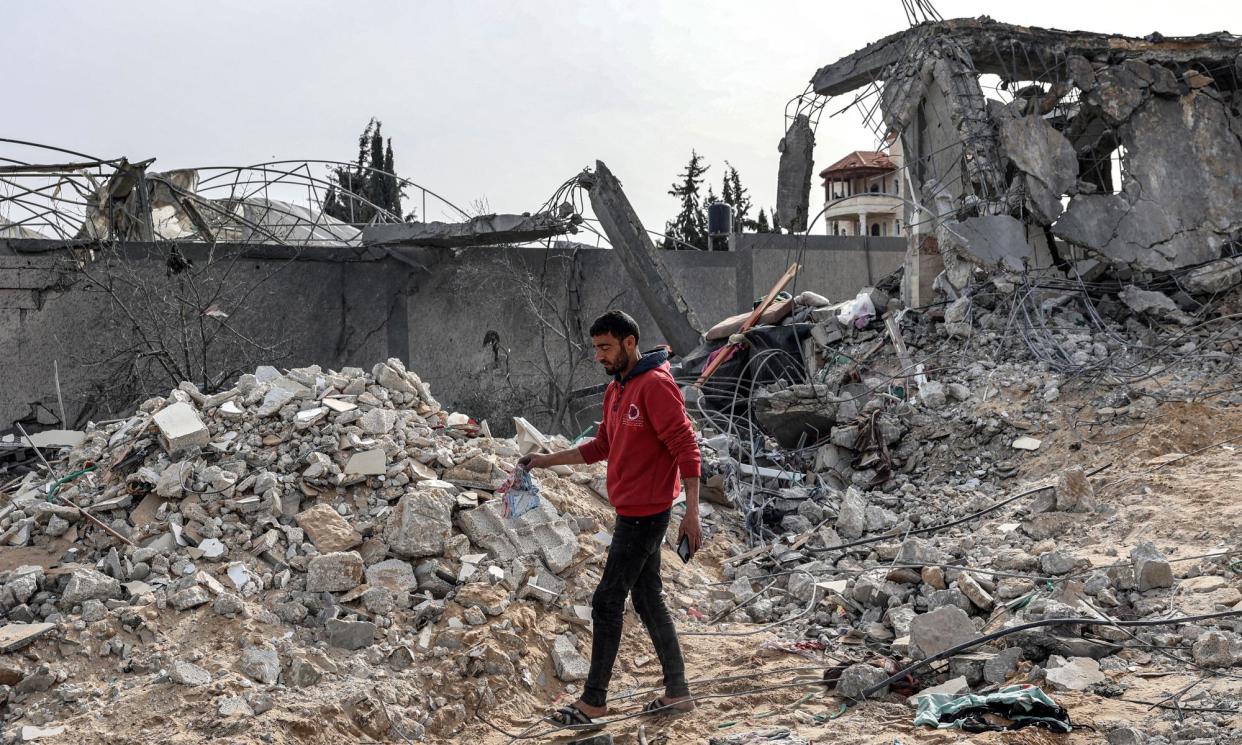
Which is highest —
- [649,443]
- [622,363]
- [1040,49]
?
[1040,49]

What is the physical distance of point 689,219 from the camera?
23.7m

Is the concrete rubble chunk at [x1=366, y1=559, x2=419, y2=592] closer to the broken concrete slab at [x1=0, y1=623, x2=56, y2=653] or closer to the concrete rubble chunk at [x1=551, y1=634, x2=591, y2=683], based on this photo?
the concrete rubble chunk at [x1=551, y1=634, x2=591, y2=683]

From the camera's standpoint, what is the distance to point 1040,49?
10.3 metres

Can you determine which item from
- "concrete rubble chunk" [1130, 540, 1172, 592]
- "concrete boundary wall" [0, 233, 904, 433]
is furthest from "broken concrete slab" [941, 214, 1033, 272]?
"concrete rubble chunk" [1130, 540, 1172, 592]

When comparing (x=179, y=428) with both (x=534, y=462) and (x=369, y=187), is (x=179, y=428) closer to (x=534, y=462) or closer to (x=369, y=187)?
(x=534, y=462)

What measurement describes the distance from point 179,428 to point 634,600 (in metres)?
2.90

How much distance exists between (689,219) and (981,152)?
14.0m

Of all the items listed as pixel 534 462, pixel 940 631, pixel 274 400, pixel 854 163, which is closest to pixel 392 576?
pixel 534 462

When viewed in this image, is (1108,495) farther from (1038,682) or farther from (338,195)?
(338,195)

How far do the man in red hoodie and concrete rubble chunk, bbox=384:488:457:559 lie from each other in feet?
4.23

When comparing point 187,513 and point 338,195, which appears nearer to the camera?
point 187,513

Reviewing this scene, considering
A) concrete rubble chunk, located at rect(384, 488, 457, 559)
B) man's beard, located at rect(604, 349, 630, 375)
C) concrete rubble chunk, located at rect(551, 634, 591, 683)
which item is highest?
man's beard, located at rect(604, 349, 630, 375)

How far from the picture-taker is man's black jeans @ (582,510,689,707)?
3953 mm

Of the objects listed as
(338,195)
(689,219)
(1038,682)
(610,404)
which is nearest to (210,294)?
(338,195)
